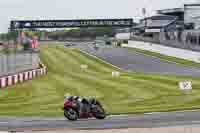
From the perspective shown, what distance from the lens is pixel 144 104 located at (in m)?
27.3

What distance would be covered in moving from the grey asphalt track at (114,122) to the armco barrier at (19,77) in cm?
1273

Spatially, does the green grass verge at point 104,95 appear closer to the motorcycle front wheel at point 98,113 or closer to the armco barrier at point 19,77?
the armco barrier at point 19,77

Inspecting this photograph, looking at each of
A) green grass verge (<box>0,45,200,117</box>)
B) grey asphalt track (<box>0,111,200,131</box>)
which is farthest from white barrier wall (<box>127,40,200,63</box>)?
grey asphalt track (<box>0,111,200,131</box>)

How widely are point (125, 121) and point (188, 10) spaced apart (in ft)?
356

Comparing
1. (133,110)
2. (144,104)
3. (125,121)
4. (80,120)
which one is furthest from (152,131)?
(144,104)

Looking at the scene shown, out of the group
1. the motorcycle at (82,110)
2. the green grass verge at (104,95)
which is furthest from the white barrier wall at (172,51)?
the motorcycle at (82,110)

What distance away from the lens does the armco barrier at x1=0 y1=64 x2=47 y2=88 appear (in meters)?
35.6

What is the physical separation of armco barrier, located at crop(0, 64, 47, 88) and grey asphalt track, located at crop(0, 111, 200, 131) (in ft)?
41.8

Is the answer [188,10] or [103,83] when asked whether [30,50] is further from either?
[188,10]

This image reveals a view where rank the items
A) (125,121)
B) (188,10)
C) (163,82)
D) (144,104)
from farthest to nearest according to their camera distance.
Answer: (188,10) → (163,82) → (144,104) → (125,121)

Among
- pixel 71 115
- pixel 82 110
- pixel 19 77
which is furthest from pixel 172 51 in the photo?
pixel 71 115

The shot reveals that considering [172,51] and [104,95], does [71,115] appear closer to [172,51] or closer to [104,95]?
[104,95]

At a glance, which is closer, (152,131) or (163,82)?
(152,131)

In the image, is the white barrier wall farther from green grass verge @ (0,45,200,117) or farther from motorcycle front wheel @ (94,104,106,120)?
motorcycle front wheel @ (94,104,106,120)
